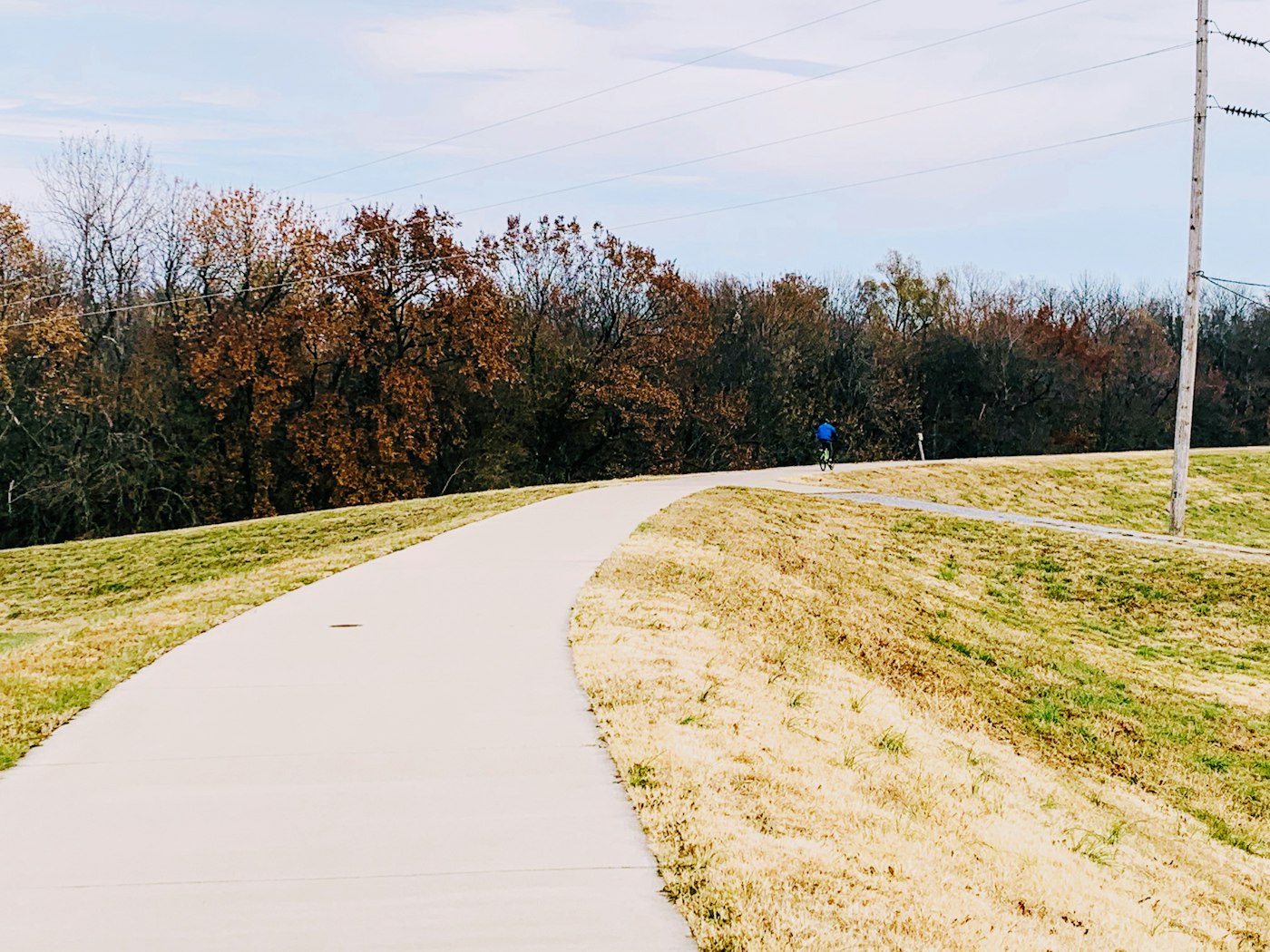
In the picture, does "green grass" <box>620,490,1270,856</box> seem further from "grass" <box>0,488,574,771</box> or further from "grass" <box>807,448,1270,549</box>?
"grass" <box>807,448,1270,549</box>

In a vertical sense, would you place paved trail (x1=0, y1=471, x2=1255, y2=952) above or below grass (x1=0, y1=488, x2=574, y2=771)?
above

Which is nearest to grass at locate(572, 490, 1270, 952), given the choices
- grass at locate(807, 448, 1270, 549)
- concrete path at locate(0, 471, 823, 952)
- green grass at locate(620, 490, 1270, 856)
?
green grass at locate(620, 490, 1270, 856)

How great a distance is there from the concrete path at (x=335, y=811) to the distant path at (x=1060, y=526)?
19.1 metres

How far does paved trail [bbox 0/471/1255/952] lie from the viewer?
16.3ft

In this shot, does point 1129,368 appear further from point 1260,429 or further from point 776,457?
point 776,457

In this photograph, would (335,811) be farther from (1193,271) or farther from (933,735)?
(1193,271)

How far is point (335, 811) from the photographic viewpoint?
632 cm

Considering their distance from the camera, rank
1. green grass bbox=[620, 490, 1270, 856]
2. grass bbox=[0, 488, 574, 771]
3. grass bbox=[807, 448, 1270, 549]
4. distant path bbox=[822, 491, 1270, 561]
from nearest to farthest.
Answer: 1. grass bbox=[0, 488, 574, 771]
2. green grass bbox=[620, 490, 1270, 856]
3. distant path bbox=[822, 491, 1270, 561]
4. grass bbox=[807, 448, 1270, 549]

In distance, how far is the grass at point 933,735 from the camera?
19.0 feet

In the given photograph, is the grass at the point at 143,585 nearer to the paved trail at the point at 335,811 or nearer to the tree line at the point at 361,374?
the paved trail at the point at 335,811

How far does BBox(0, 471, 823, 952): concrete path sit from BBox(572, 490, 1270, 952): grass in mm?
358

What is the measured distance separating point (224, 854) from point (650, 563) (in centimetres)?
1088

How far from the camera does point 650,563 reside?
16.4m

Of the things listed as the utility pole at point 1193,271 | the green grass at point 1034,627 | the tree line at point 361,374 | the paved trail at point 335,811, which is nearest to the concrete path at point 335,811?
the paved trail at point 335,811
